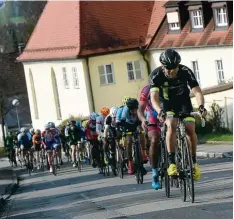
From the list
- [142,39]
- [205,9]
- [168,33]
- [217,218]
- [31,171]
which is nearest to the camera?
[217,218]

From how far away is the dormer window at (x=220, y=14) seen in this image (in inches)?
1836

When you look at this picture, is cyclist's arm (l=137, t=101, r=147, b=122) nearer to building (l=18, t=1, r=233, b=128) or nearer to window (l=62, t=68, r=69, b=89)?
building (l=18, t=1, r=233, b=128)

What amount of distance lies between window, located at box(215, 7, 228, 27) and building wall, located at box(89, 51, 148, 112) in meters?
10.1

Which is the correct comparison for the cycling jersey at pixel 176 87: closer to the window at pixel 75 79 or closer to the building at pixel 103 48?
the building at pixel 103 48

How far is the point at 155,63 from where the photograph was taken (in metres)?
55.8

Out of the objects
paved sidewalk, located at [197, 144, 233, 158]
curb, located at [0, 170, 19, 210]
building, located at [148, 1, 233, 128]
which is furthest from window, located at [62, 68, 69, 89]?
curb, located at [0, 170, 19, 210]

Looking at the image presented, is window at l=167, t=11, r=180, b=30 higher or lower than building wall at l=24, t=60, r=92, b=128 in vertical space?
higher

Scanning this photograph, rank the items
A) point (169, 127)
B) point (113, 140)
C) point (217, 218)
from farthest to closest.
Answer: point (113, 140) → point (169, 127) → point (217, 218)

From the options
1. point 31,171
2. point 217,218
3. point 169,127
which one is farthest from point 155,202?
point 31,171

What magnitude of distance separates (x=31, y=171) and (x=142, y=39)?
75.2 feet

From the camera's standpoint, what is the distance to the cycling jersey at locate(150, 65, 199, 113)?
1231 cm

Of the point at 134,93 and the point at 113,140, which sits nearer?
the point at 113,140

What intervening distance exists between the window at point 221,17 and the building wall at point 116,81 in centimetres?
1007

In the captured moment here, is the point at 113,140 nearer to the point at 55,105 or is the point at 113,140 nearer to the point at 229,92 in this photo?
the point at 229,92
